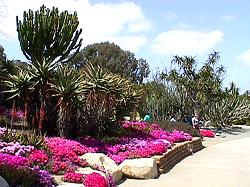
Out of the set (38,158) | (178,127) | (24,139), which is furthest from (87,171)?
(178,127)

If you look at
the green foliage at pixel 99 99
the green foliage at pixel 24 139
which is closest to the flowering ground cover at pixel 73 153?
the green foliage at pixel 24 139

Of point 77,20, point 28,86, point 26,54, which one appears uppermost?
point 77,20

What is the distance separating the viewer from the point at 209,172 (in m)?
12.5

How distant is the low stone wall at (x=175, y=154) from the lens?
12.6 metres

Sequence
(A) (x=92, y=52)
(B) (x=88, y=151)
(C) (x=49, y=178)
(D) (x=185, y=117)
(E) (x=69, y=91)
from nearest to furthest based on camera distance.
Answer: (C) (x=49, y=178) < (B) (x=88, y=151) < (E) (x=69, y=91) < (D) (x=185, y=117) < (A) (x=92, y=52)

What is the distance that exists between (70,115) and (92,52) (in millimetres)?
51229

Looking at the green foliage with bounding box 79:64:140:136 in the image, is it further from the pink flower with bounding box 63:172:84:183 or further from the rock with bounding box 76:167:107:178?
the pink flower with bounding box 63:172:84:183

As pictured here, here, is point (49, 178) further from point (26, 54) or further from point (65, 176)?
point (26, 54)

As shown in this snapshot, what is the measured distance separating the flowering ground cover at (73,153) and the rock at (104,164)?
0.20m

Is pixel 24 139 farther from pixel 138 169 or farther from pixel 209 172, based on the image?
pixel 209 172

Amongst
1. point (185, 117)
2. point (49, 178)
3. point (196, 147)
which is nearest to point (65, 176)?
point (49, 178)

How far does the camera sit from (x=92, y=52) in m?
64.2

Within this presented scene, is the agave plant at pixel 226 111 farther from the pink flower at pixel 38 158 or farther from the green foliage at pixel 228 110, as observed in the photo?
the pink flower at pixel 38 158

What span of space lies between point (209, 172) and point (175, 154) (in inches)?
102
